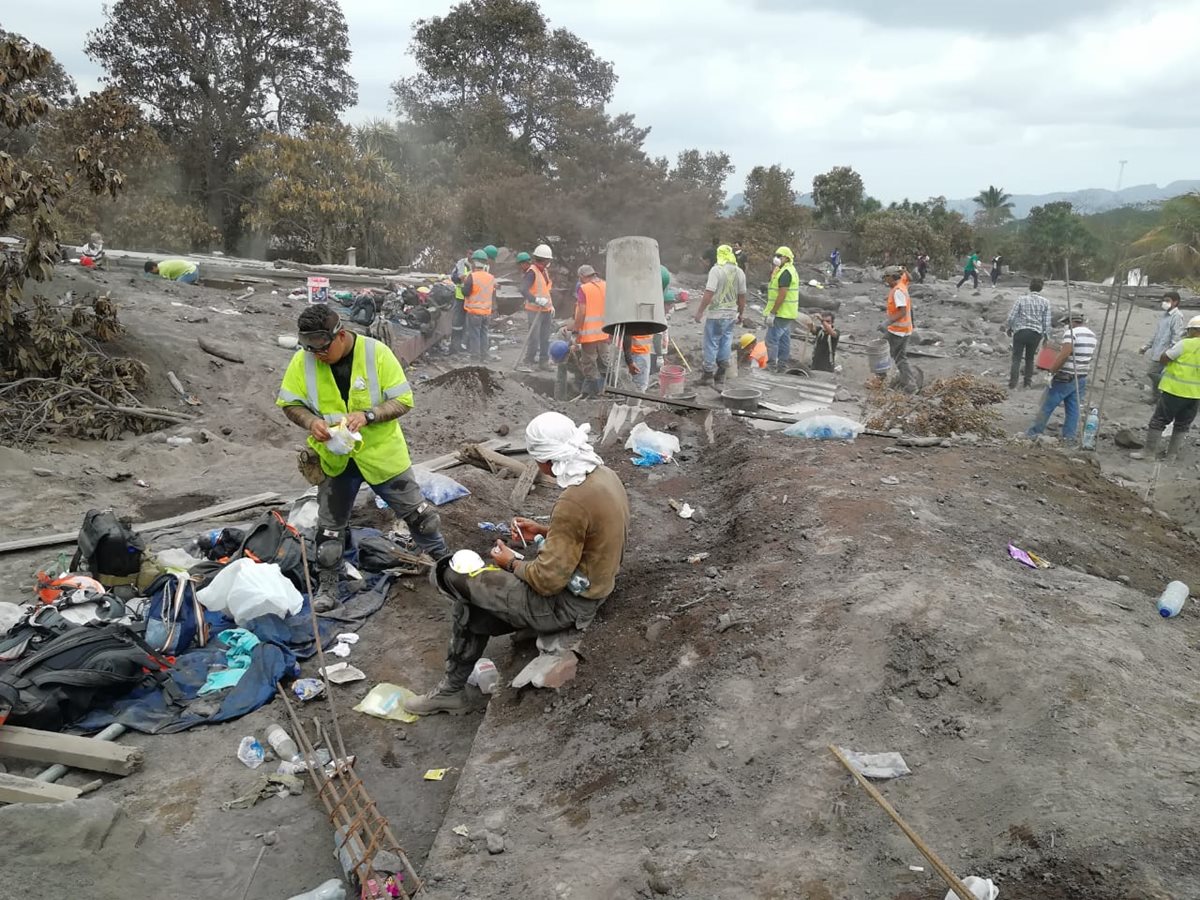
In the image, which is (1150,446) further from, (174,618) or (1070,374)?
(174,618)

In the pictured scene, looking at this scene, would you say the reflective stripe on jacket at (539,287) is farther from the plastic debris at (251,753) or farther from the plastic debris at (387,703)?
the plastic debris at (251,753)

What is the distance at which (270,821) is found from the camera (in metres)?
3.41

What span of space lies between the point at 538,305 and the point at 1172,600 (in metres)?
9.06

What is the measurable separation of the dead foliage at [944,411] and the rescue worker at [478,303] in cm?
617

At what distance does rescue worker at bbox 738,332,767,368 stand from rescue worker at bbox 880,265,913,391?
1.73m

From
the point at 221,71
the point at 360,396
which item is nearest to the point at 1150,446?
the point at 360,396

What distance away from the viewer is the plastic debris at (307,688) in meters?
4.19

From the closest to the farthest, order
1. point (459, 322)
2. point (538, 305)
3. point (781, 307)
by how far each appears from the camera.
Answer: point (781, 307) < point (538, 305) < point (459, 322)

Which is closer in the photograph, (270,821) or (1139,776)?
(1139,776)

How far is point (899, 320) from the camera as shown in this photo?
34.9 ft

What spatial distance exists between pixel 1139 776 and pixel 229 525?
5568 millimetres

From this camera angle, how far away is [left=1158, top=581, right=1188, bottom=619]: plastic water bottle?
4.12 meters

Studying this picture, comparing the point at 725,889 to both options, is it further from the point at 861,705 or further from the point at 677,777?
the point at 861,705

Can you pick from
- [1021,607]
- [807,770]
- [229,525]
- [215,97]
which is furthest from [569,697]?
[215,97]
